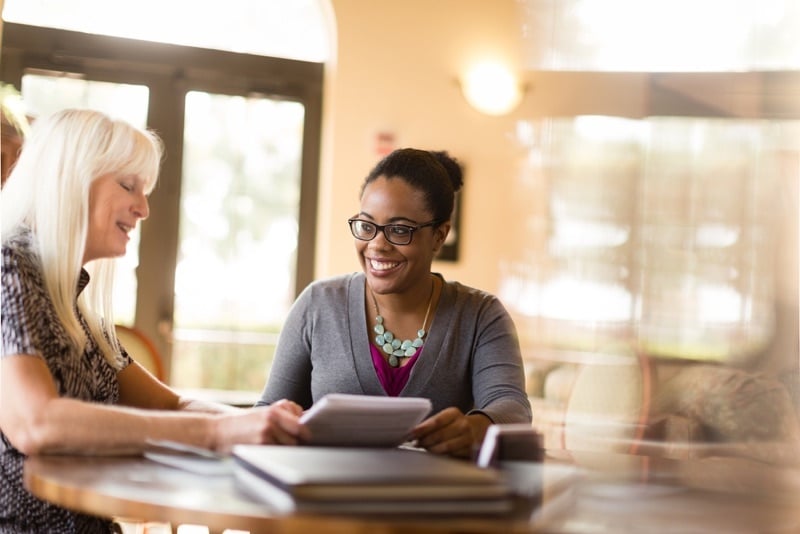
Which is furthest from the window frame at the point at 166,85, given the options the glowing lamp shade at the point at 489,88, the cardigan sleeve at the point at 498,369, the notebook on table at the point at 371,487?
the notebook on table at the point at 371,487

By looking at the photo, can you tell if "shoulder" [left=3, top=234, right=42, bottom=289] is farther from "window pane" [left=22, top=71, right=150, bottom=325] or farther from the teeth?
"window pane" [left=22, top=71, right=150, bottom=325]

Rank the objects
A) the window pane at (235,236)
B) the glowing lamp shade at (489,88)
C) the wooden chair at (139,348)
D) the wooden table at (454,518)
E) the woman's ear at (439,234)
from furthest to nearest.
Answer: the glowing lamp shade at (489,88) < the window pane at (235,236) < the wooden chair at (139,348) < the woman's ear at (439,234) < the wooden table at (454,518)

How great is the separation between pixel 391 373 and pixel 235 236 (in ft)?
11.4

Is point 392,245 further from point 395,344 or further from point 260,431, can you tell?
point 260,431

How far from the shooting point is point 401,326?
214 centimetres

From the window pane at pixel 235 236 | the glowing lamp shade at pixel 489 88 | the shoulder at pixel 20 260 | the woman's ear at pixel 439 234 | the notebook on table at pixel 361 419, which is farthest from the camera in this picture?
the glowing lamp shade at pixel 489 88

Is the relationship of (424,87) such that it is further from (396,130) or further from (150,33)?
(150,33)

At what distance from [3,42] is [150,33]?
0.77 meters

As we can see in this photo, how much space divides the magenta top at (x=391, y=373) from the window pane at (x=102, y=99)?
129 inches

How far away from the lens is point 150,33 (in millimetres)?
5191

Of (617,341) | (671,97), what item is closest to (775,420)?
(617,341)

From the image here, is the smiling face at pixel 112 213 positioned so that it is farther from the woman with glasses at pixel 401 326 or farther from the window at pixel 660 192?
the window at pixel 660 192

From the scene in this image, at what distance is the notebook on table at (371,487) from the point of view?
1101mm

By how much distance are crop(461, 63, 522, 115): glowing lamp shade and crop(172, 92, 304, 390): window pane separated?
1018 millimetres
